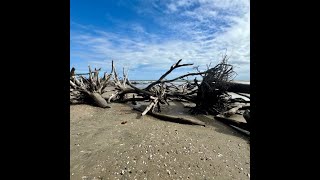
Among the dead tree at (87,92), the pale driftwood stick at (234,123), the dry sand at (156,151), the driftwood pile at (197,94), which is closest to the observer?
the dry sand at (156,151)

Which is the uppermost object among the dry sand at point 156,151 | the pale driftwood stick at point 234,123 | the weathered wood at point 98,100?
the weathered wood at point 98,100

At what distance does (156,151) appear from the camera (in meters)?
3.51

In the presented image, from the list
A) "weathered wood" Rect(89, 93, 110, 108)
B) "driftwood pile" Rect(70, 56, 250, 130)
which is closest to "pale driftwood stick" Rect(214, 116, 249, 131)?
"driftwood pile" Rect(70, 56, 250, 130)

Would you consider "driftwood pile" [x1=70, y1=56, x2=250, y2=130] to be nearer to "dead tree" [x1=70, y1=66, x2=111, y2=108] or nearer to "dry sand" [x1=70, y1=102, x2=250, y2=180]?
"dead tree" [x1=70, y1=66, x2=111, y2=108]

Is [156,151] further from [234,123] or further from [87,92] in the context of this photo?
[87,92]

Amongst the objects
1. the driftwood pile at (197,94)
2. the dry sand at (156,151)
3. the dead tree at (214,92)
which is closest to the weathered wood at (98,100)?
the driftwood pile at (197,94)

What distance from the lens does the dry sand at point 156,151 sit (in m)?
2.85

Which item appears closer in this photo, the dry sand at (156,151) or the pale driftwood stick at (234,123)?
the dry sand at (156,151)

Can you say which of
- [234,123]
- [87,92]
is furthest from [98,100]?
[234,123]

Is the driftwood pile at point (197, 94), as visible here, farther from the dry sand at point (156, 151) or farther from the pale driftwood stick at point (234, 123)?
the dry sand at point (156, 151)
